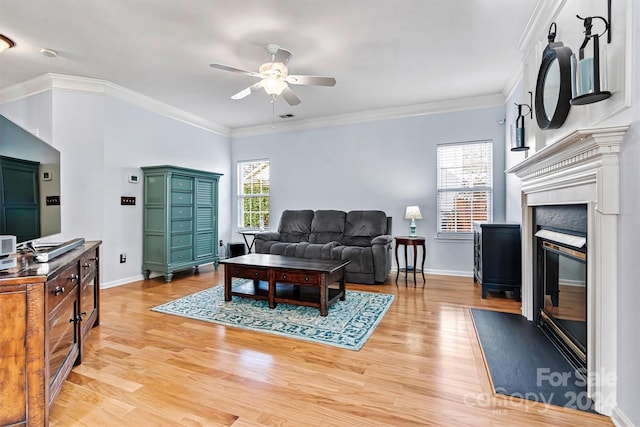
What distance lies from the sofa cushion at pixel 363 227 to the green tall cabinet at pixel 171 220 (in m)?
2.44

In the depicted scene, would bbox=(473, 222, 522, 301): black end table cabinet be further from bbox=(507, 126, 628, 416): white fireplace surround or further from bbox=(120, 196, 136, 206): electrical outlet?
bbox=(120, 196, 136, 206): electrical outlet

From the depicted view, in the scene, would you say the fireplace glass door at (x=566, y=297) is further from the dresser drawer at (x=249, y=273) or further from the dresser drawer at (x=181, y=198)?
the dresser drawer at (x=181, y=198)

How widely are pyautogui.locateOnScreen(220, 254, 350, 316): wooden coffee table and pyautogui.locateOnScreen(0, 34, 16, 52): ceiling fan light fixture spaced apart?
3.03m

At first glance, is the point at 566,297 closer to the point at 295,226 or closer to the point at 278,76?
the point at 278,76

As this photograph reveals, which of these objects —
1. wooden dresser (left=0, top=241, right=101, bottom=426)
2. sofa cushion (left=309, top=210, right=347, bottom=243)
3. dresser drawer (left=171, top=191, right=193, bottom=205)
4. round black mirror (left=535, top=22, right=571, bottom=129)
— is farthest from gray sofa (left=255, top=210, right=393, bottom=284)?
wooden dresser (left=0, top=241, right=101, bottom=426)

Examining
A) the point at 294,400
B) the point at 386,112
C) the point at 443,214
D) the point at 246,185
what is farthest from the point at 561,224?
the point at 246,185

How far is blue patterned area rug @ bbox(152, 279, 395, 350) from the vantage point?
2.67 meters

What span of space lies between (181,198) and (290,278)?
2.57 meters

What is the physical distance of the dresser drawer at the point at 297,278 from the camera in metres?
3.18

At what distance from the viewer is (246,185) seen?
Result: 664cm

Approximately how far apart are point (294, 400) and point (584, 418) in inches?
59.2

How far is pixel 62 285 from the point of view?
177 centimetres

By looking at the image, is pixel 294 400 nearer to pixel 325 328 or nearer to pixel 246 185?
pixel 325 328

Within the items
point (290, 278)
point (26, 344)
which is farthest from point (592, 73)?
point (26, 344)
